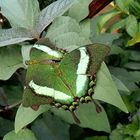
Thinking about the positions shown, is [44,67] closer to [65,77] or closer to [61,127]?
[65,77]

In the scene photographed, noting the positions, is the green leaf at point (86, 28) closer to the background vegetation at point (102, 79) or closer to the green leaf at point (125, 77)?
the background vegetation at point (102, 79)

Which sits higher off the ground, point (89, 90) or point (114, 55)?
point (89, 90)

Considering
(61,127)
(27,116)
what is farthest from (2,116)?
(27,116)

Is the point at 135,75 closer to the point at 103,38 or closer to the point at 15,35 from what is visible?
the point at 103,38

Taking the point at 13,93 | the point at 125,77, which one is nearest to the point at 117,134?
the point at 125,77

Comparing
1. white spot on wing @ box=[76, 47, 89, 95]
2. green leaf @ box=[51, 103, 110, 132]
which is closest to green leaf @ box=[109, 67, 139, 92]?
green leaf @ box=[51, 103, 110, 132]

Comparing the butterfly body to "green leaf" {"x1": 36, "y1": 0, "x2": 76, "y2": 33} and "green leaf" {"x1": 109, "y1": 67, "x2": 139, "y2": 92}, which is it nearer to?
"green leaf" {"x1": 36, "y1": 0, "x2": 76, "y2": 33}
